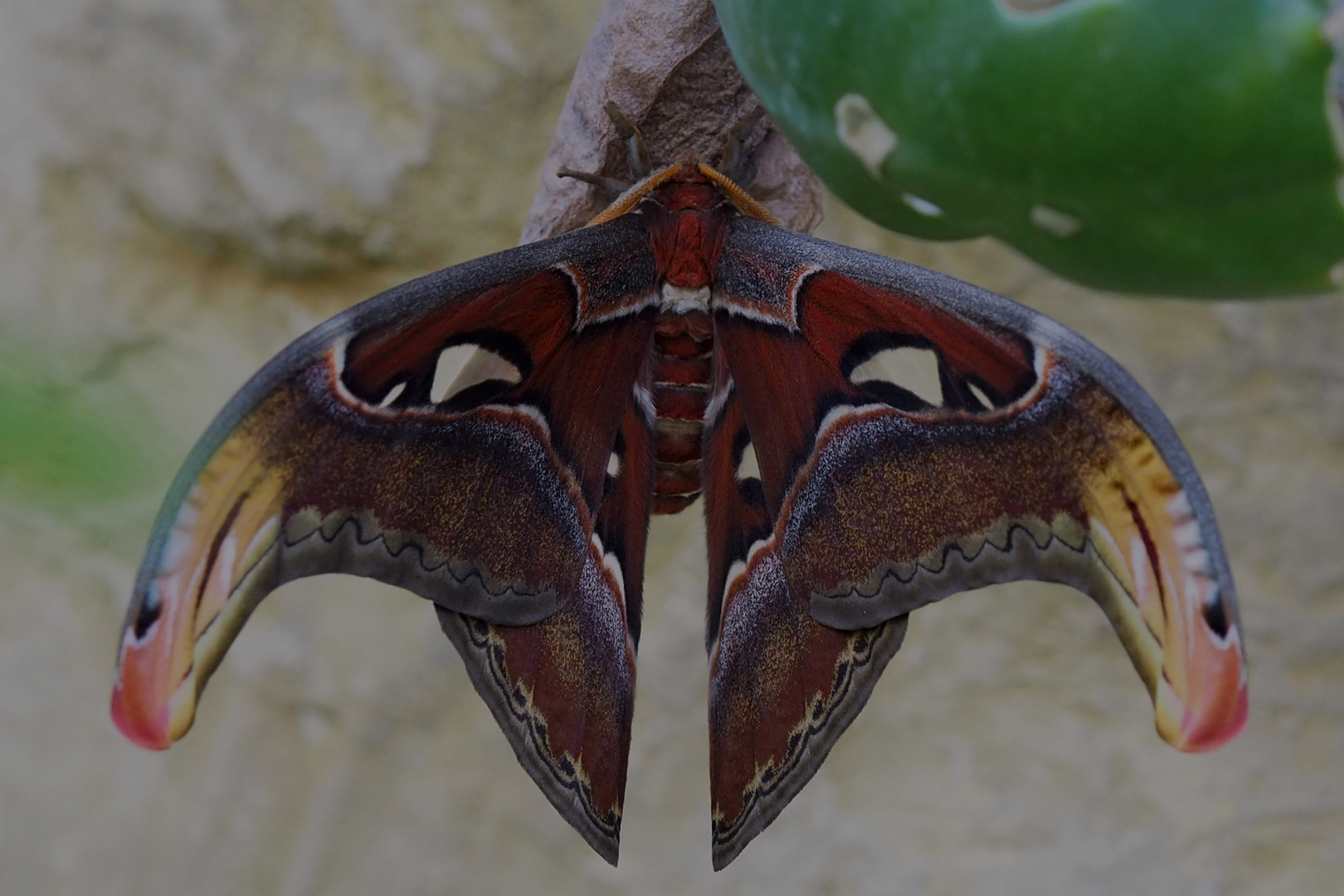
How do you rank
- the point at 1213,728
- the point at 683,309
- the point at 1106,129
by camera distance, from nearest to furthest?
the point at 1106,129 → the point at 1213,728 → the point at 683,309

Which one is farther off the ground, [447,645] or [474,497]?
[474,497]

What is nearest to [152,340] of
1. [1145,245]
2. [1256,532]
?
[1145,245]

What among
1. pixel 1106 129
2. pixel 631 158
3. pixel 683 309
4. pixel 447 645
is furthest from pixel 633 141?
pixel 447 645

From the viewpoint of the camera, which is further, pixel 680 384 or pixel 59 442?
pixel 680 384

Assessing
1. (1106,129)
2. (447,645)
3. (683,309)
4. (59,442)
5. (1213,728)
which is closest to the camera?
(59,442)

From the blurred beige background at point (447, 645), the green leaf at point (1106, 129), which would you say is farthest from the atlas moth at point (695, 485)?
the blurred beige background at point (447, 645)

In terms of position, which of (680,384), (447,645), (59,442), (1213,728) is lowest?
(447,645)

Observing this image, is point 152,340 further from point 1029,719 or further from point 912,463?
point 1029,719

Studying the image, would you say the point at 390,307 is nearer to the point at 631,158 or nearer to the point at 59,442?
the point at 631,158
